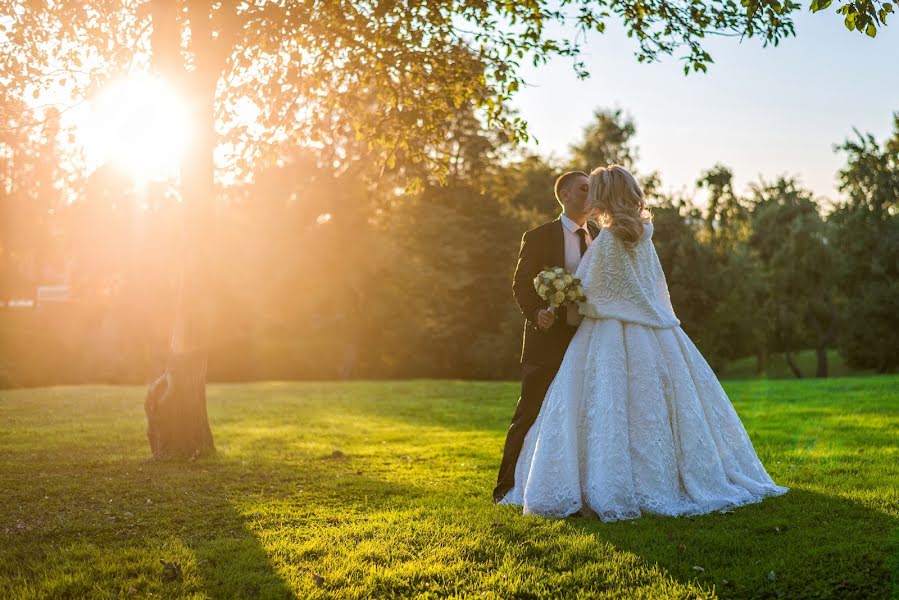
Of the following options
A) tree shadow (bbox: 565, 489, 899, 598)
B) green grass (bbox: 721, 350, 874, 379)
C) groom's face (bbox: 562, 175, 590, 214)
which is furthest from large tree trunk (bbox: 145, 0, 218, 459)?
green grass (bbox: 721, 350, 874, 379)

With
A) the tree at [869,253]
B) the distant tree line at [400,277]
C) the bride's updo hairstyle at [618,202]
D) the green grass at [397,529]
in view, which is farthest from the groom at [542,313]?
the tree at [869,253]

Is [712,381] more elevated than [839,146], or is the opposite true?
[839,146]

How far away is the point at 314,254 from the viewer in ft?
133

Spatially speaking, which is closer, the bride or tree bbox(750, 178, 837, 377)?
the bride

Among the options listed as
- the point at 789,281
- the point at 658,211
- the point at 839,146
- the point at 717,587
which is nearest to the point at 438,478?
the point at 717,587

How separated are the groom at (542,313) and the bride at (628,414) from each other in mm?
137

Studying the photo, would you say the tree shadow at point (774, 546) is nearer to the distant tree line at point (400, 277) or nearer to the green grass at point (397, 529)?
the green grass at point (397, 529)

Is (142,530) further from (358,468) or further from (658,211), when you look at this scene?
(658,211)

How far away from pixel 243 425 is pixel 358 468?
7.05 m

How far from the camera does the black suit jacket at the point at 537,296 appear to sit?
7.77 m

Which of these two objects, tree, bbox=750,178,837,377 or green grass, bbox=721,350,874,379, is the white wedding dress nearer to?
tree, bbox=750,178,837,377

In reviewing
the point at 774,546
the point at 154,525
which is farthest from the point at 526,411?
the point at 154,525

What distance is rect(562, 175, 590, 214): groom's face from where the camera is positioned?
26.0 ft

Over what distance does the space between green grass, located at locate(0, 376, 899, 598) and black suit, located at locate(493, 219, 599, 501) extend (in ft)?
2.02
